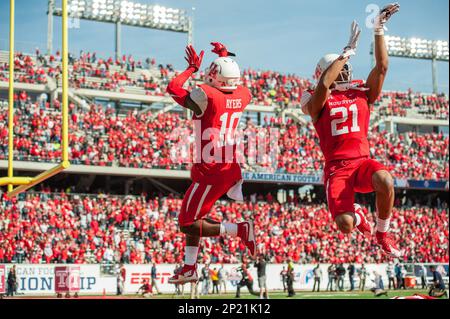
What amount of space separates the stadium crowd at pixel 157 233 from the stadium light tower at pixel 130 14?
1233 cm

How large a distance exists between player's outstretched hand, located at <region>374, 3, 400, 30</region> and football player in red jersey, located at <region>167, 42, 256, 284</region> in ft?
4.91

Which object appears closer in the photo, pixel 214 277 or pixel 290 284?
pixel 290 284

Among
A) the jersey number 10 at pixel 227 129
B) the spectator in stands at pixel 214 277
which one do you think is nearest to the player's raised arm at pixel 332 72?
the jersey number 10 at pixel 227 129

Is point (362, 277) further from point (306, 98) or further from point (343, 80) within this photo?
point (306, 98)

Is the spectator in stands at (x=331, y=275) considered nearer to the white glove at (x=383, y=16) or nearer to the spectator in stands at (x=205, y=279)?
the spectator in stands at (x=205, y=279)

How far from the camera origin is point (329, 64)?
24.4ft

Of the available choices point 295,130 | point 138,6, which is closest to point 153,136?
point 295,130

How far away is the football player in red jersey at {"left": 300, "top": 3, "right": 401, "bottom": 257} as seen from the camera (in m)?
7.17

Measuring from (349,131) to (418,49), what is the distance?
45238 millimetres

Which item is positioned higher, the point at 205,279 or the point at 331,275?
the point at 205,279

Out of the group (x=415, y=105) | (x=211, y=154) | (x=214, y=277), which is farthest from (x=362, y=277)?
(x=211, y=154)

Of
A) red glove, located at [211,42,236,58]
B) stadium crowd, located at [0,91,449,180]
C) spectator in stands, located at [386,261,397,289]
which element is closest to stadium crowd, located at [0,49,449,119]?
stadium crowd, located at [0,91,449,180]

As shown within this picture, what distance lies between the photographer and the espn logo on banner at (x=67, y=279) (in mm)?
22734
